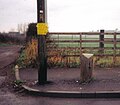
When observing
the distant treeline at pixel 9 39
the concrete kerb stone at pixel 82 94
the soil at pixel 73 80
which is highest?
the distant treeline at pixel 9 39

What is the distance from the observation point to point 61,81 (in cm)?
1084

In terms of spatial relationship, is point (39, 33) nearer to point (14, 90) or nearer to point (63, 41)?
point (14, 90)

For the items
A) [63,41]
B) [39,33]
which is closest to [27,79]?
[39,33]

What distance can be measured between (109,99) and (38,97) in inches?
75.3

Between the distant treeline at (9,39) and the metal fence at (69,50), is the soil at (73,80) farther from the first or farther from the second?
the distant treeline at (9,39)

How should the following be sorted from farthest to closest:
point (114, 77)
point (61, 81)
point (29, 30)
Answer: point (29, 30), point (114, 77), point (61, 81)

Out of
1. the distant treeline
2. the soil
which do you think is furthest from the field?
the distant treeline

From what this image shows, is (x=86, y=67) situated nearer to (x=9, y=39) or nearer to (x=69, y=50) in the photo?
(x=69, y=50)

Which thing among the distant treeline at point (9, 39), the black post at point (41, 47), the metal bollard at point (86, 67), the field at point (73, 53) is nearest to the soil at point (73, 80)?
the metal bollard at point (86, 67)

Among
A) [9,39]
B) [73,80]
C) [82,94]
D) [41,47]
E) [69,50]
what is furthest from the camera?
[9,39]

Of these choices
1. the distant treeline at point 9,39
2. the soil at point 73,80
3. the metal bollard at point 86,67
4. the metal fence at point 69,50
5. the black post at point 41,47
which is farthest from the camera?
the distant treeline at point 9,39

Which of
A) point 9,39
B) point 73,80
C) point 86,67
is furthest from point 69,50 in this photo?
point 9,39

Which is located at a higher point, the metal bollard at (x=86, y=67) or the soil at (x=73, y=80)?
the metal bollard at (x=86, y=67)

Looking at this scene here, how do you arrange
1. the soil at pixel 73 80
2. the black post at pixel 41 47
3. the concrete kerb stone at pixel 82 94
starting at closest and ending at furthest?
1. the concrete kerb stone at pixel 82 94
2. the soil at pixel 73 80
3. the black post at pixel 41 47
